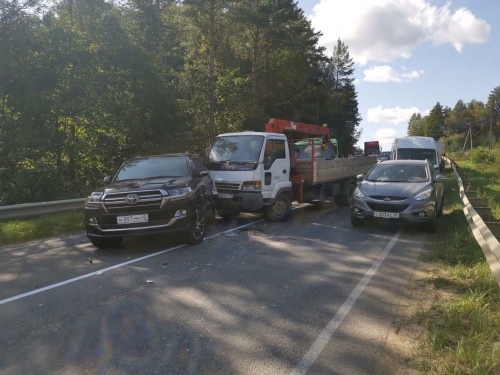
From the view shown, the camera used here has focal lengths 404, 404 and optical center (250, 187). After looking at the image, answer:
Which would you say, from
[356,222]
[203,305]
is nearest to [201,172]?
[356,222]

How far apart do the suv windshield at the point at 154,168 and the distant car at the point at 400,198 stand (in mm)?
4002

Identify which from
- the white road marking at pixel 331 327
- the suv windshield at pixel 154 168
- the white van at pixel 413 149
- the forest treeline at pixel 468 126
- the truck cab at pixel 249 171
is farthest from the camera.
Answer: the forest treeline at pixel 468 126

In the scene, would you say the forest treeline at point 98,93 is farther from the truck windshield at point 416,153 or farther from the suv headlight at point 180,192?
the truck windshield at point 416,153

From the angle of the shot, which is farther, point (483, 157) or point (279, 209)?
point (483, 157)

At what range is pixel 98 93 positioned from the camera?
16.2 meters

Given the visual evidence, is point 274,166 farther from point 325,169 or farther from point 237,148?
point 325,169

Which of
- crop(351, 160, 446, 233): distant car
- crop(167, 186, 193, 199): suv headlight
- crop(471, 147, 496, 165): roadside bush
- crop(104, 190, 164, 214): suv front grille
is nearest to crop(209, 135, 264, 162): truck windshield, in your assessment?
crop(351, 160, 446, 233): distant car

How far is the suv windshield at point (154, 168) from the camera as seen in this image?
813cm

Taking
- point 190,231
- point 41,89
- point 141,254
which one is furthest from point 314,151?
point 41,89

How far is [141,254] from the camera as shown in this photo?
7.14m

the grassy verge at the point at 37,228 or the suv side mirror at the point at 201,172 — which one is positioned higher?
the suv side mirror at the point at 201,172

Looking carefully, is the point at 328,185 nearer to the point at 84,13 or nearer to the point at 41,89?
the point at 41,89

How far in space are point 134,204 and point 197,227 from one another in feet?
4.39

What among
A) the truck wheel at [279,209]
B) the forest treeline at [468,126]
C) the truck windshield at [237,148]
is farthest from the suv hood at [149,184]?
the forest treeline at [468,126]
